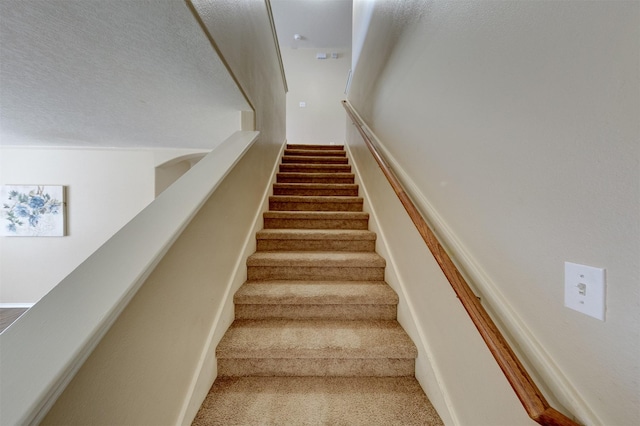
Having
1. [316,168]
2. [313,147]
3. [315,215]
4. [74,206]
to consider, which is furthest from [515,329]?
[74,206]

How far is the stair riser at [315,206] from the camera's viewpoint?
254cm

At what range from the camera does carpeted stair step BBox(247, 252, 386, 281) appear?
1.74m

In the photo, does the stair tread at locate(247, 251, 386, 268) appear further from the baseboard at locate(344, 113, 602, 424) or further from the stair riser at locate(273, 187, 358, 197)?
the stair riser at locate(273, 187, 358, 197)

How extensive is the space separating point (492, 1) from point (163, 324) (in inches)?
57.7

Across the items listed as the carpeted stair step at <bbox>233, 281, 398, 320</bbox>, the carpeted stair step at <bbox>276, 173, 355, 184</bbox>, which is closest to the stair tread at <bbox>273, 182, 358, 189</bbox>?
the carpeted stair step at <bbox>276, 173, 355, 184</bbox>

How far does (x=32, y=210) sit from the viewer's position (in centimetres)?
331

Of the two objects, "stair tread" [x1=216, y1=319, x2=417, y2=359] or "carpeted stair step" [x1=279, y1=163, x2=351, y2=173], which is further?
"carpeted stair step" [x1=279, y1=163, x2=351, y2=173]

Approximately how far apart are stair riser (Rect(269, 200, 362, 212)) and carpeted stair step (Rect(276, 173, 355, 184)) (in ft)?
1.76

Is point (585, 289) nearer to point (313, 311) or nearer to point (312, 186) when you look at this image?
point (313, 311)

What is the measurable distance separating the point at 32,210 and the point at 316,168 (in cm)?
371

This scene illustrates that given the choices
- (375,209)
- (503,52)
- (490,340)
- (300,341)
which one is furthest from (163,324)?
(375,209)

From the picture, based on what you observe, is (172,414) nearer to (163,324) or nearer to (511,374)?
(163,324)

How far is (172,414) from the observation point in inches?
36.4

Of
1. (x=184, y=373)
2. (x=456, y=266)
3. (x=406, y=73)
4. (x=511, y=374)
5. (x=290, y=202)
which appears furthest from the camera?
(x=290, y=202)
